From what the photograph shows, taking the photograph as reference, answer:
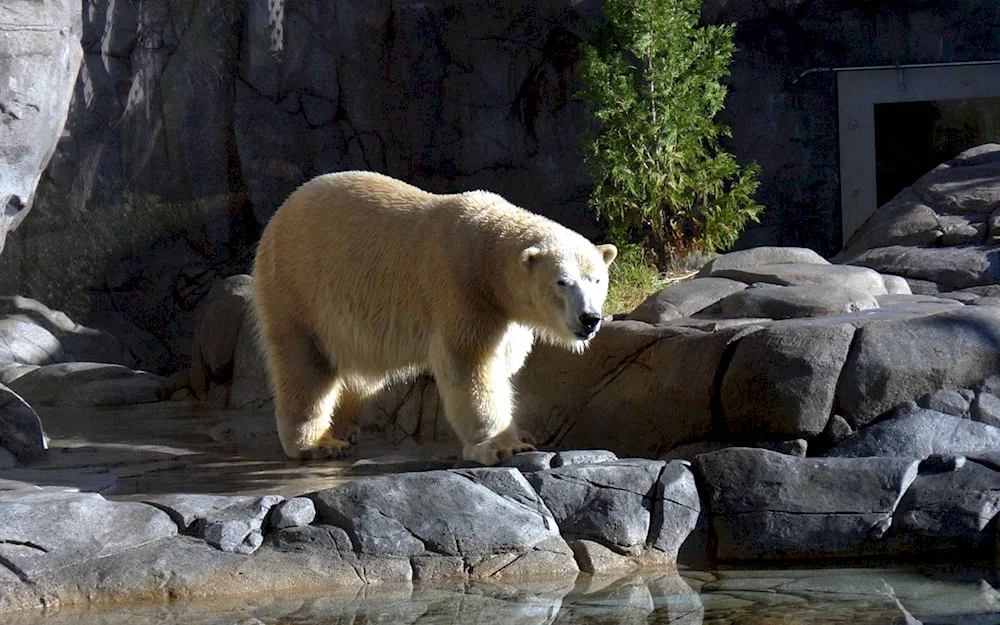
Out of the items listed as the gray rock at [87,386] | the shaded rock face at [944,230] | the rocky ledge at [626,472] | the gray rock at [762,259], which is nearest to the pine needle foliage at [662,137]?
the shaded rock face at [944,230]

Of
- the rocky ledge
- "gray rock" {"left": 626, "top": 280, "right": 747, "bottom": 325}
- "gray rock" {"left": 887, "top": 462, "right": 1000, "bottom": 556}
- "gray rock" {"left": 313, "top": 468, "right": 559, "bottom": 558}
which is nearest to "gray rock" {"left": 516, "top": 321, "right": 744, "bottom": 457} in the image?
the rocky ledge

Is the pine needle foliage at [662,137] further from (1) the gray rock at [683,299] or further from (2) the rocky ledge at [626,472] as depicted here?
(1) the gray rock at [683,299]

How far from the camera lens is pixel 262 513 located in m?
4.24

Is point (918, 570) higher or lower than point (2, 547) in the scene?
lower

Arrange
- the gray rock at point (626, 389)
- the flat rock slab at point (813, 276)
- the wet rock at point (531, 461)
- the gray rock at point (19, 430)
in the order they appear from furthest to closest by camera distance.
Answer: the flat rock slab at point (813, 276)
the gray rock at point (19, 430)
the gray rock at point (626, 389)
the wet rock at point (531, 461)

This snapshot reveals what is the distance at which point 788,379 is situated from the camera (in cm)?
535

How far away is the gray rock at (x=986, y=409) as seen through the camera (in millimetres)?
5305

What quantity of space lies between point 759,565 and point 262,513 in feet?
5.88

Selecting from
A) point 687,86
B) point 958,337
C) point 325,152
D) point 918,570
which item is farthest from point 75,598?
point 325,152

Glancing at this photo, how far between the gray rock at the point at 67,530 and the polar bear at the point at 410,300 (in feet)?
5.40

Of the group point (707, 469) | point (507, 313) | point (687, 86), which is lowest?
point (707, 469)

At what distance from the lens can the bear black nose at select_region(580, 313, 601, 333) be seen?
5.21m

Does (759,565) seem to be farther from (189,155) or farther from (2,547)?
(189,155)

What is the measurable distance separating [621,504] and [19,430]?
10.4 ft
